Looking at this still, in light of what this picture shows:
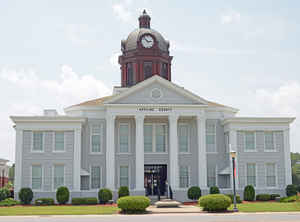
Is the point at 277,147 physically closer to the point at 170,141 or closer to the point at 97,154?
the point at 170,141

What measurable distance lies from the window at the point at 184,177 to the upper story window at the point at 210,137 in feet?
9.67

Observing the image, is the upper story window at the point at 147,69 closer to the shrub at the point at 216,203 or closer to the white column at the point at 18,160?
the white column at the point at 18,160

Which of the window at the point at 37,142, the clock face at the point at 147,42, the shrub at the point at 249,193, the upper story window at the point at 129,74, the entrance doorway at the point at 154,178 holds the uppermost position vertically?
the clock face at the point at 147,42

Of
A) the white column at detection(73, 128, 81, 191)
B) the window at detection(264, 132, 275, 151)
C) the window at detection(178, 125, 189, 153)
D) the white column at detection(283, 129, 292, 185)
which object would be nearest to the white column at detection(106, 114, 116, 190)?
the white column at detection(73, 128, 81, 191)

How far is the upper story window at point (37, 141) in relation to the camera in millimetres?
40781

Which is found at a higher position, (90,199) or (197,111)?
(197,111)

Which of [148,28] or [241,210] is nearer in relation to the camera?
[241,210]

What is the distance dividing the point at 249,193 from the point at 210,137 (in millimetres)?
6724

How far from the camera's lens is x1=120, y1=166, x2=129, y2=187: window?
4284 cm

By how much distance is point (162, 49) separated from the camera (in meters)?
50.8

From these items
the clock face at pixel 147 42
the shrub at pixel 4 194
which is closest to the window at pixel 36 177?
the shrub at pixel 4 194

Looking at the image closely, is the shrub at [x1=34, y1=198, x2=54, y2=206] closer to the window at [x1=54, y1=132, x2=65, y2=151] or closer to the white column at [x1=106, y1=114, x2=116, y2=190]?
the window at [x1=54, y1=132, x2=65, y2=151]

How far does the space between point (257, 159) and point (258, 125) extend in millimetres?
3314

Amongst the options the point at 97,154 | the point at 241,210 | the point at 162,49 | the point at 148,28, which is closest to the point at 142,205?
the point at 241,210
